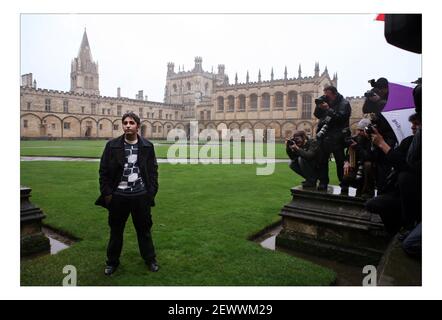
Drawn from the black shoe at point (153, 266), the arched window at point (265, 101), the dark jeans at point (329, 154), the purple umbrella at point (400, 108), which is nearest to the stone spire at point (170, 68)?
the arched window at point (265, 101)

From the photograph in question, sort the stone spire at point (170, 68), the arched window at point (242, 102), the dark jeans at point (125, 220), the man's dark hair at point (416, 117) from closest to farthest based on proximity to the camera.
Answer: the man's dark hair at point (416, 117) → the dark jeans at point (125, 220) → the arched window at point (242, 102) → the stone spire at point (170, 68)

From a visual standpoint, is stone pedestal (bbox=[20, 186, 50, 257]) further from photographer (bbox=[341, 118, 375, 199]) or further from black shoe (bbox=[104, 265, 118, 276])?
photographer (bbox=[341, 118, 375, 199])

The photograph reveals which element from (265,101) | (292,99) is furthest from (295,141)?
(265,101)

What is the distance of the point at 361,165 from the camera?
12.5ft

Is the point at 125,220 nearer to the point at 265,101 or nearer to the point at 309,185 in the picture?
the point at 309,185

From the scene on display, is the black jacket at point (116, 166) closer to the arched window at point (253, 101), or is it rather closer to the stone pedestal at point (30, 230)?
the stone pedestal at point (30, 230)

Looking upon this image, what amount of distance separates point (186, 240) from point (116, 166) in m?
1.70

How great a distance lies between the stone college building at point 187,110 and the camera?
1538 inches

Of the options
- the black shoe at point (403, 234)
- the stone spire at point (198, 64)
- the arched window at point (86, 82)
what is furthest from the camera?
the stone spire at point (198, 64)

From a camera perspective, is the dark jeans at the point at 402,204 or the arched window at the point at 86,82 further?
the arched window at the point at 86,82

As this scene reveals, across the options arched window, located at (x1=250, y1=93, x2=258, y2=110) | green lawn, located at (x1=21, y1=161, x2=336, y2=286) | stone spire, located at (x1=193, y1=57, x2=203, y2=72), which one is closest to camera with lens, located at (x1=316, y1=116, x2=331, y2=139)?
green lawn, located at (x1=21, y1=161, x2=336, y2=286)

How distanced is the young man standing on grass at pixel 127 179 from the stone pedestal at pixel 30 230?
1.26 m
